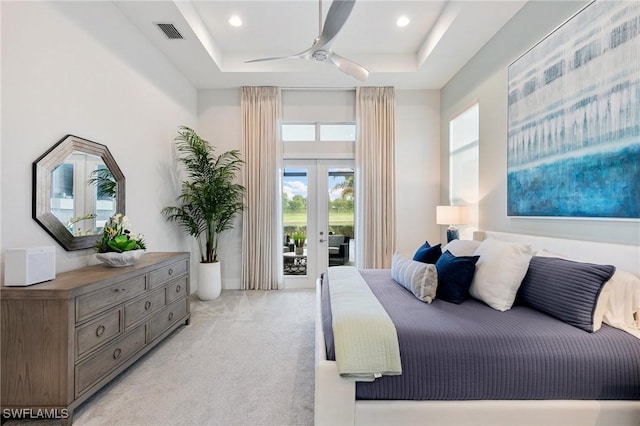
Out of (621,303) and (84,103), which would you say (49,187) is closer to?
(84,103)

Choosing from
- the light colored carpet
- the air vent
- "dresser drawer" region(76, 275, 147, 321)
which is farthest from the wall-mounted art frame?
the air vent

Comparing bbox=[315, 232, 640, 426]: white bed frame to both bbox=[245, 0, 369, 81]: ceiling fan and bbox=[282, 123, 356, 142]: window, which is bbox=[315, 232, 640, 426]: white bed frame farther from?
bbox=[282, 123, 356, 142]: window

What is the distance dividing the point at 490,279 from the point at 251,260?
3.56m

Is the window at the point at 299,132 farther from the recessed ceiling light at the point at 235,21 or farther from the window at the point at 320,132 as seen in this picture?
the recessed ceiling light at the point at 235,21

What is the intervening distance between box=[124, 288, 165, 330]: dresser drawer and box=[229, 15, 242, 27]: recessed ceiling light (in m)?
3.20

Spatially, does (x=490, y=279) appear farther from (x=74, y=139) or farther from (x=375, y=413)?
(x=74, y=139)

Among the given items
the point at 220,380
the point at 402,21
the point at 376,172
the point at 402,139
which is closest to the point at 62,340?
the point at 220,380

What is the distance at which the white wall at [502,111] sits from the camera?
212 centimetres

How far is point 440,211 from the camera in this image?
3822mm

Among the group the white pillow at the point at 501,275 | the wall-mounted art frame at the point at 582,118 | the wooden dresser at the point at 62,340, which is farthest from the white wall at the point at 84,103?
the wall-mounted art frame at the point at 582,118

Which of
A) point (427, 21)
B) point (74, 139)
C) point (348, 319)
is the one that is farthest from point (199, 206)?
point (427, 21)

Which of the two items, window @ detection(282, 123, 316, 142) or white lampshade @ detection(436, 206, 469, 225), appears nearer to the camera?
white lampshade @ detection(436, 206, 469, 225)

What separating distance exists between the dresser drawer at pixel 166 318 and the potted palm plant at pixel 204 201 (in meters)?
0.99

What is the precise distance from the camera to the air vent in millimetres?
3129
